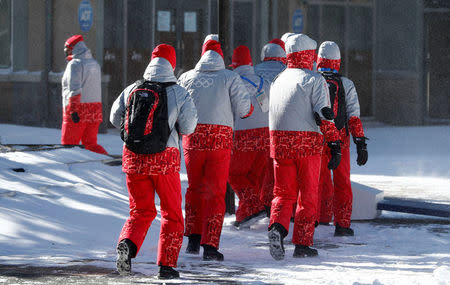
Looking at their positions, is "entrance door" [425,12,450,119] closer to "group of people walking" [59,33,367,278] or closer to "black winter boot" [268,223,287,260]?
"group of people walking" [59,33,367,278]

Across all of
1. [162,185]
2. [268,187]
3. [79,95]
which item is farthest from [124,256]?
[79,95]

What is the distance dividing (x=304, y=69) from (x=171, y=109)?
1.72 metres

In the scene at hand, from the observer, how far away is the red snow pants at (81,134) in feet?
42.9

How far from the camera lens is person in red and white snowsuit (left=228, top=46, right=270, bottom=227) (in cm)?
976

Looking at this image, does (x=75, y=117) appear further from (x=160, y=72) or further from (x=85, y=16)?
(x=85, y=16)

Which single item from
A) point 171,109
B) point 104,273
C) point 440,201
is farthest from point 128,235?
point 440,201

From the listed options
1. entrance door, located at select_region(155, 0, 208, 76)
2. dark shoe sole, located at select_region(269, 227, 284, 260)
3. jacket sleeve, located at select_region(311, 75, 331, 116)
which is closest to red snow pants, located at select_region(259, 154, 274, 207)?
jacket sleeve, located at select_region(311, 75, 331, 116)

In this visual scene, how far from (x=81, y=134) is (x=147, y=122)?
6.27 metres

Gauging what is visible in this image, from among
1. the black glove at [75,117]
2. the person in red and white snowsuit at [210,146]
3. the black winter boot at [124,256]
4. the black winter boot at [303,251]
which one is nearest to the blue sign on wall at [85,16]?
the black glove at [75,117]

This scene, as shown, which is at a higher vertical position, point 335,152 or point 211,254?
point 335,152

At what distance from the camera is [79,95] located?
12992 mm

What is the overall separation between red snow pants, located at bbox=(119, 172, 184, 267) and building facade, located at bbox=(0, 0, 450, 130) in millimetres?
9880

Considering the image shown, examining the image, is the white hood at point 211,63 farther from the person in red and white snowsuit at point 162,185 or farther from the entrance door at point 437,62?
the entrance door at point 437,62

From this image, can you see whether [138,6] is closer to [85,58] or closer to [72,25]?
[72,25]
